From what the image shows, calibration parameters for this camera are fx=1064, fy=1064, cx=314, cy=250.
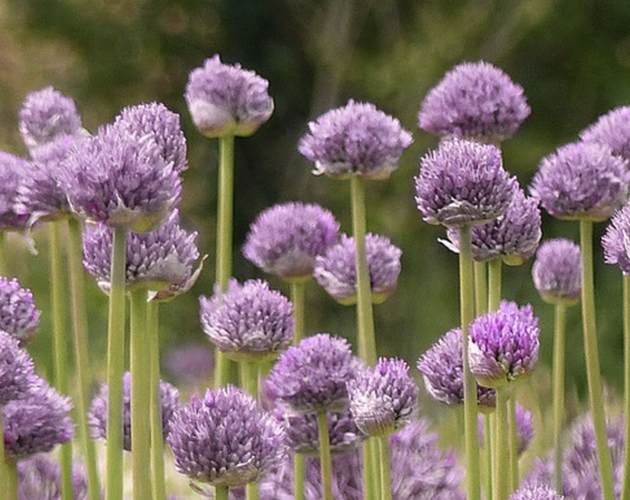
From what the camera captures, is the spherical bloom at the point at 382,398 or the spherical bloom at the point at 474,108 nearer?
Result: the spherical bloom at the point at 382,398

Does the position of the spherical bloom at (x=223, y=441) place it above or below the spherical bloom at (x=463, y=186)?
below

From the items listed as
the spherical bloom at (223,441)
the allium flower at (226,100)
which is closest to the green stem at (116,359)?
the spherical bloom at (223,441)

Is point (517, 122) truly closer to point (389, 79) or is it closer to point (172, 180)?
point (172, 180)

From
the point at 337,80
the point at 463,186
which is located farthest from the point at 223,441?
the point at 337,80

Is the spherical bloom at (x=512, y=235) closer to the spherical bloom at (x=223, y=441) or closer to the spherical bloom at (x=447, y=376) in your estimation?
the spherical bloom at (x=447, y=376)

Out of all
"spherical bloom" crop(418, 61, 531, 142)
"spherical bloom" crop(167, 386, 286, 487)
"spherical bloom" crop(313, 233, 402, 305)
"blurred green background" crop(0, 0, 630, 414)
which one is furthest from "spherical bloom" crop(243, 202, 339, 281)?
"blurred green background" crop(0, 0, 630, 414)

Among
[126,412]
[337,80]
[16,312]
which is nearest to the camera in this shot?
[16,312]

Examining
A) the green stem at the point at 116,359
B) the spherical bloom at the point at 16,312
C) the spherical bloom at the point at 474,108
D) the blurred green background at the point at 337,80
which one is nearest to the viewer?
the green stem at the point at 116,359

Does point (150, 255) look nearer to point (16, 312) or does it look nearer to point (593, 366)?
point (16, 312)

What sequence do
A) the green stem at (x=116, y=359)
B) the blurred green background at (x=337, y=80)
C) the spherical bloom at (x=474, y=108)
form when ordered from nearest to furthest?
the green stem at (x=116, y=359), the spherical bloom at (x=474, y=108), the blurred green background at (x=337, y=80)
